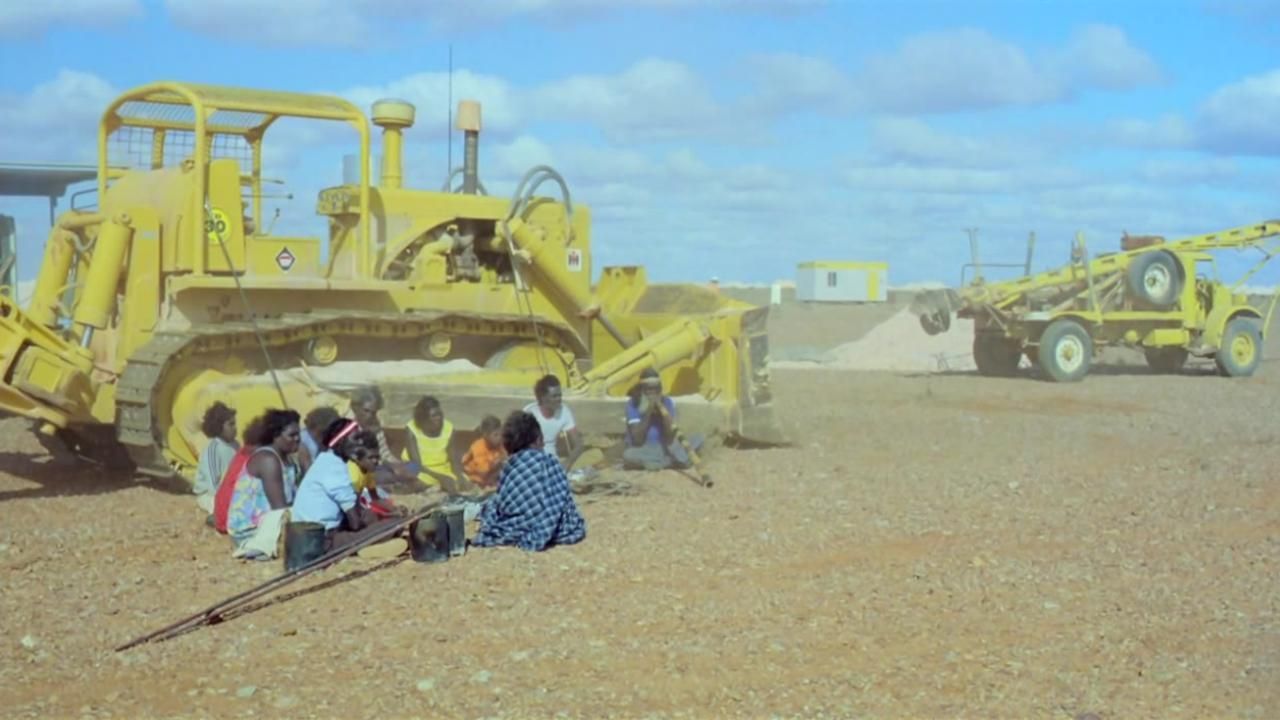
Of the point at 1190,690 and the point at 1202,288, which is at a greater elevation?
the point at 1202,288

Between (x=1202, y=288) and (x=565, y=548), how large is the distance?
19900 millimetres

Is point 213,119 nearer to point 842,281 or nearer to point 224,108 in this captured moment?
point 224,108

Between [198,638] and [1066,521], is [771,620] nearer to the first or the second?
[198,638]

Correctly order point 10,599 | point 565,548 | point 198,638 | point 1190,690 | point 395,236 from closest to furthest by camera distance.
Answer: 1. point 1190,690
2. point 198,638
3. point 10,599
4. point 565,548
5. point 395,236

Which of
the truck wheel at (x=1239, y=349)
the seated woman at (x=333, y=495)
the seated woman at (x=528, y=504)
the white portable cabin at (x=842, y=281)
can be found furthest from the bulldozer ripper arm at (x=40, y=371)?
the white portable cabin at (x=842, y=281)

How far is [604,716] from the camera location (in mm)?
5777

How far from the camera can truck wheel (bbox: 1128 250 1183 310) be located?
25.0 meters

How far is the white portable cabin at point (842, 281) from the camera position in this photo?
188 ft

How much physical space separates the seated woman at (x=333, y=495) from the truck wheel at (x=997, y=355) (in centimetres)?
1825

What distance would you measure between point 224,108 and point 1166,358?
19.9 meters

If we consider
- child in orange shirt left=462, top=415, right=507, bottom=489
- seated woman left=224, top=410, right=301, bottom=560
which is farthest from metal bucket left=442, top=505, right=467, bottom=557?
child in orange shirt left=462, top=415, right=507, bottom=489

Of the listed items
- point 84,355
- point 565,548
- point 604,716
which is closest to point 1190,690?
point 604,716

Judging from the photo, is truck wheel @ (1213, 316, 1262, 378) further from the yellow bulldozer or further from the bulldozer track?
the bulldozer track

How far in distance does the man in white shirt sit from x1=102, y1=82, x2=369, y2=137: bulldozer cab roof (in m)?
2.47
